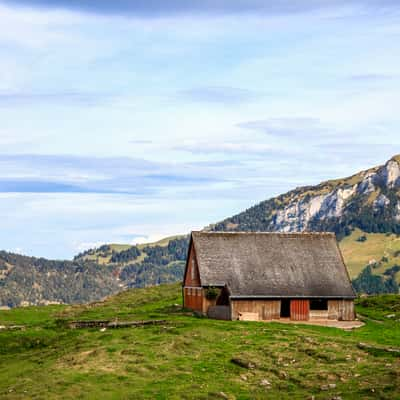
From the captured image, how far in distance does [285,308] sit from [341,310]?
21.1ft

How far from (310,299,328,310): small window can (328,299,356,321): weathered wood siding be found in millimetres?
432

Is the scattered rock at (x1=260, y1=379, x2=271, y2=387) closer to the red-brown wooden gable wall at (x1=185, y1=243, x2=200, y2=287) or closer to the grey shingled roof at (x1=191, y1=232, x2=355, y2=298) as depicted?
the grey shingled roof at (x1=191, y1=232, x2=355, y2=298)

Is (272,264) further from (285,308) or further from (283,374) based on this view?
(283,374)

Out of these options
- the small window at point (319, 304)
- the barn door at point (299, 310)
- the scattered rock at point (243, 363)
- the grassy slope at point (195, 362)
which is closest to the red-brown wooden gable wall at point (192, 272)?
the grassy slope at point (195, 362)

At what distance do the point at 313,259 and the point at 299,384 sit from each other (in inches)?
1568

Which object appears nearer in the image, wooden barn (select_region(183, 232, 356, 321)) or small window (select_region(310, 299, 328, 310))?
wooden barn (select_region(183, 232, 356, 321))

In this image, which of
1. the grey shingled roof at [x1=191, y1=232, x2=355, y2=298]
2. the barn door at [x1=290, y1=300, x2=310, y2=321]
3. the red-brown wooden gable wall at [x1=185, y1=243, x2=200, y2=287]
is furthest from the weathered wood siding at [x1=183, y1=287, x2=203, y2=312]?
the barn door at [x1=290, y1=300, x2=310, y2=321]

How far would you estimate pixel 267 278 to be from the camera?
267 feet

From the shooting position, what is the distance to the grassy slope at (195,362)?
A: 147 ft

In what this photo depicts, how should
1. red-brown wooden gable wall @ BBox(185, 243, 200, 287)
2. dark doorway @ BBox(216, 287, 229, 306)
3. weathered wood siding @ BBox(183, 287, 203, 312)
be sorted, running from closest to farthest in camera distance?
dark doorway @ BBox(216, 287, 229, 306) → weathered wood siding @ BBox(183, 287, 203, 312) → red-brown wooden gable wall @ BBox(185, 243, 200, 287)

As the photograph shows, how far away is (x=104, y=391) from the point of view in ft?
150

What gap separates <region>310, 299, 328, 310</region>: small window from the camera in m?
81.8

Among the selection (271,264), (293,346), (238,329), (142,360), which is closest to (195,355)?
(142,360)

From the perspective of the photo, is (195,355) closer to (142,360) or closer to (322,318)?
(142,360)
